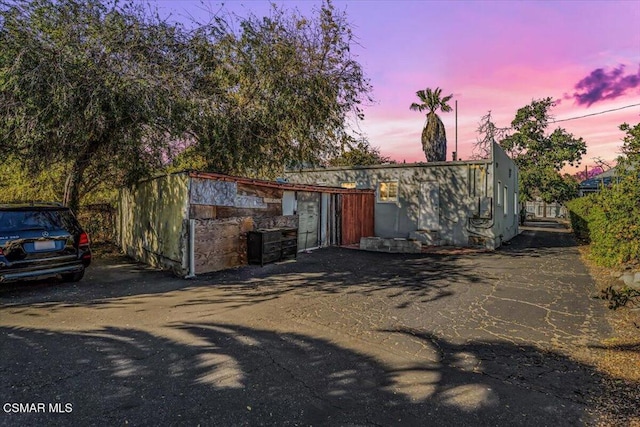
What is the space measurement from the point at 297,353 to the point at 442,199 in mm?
12319

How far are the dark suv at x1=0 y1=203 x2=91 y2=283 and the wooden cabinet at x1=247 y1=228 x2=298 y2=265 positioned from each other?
3628mm

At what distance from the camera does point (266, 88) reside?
980cm

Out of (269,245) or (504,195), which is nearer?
(269,245)

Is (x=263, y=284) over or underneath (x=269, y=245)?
underneath

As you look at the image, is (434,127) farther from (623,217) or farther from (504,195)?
(623,217)

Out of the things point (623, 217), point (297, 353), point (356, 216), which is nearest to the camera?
point (297, 353)

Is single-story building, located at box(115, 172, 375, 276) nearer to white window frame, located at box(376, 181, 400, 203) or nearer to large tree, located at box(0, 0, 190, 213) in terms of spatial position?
large tree, located at box(0, 0, 190, 213)

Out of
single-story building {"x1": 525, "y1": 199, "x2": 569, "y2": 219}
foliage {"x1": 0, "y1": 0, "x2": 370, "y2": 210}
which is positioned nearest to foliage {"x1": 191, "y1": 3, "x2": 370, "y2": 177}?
foliage {"x1": 0, "y1": 0, "x2": 370, "y2": 210}

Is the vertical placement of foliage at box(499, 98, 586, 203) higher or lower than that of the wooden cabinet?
higher

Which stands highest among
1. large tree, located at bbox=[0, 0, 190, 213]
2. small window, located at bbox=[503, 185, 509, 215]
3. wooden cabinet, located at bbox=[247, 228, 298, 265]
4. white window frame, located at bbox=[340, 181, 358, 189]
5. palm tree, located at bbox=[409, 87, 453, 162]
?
palm tree, located at bbox=[409, 87, 453, 162]

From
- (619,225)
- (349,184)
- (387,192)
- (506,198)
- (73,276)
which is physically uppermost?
(349,184)

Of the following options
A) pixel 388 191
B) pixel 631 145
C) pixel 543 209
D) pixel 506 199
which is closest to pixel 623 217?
pixel 631 145

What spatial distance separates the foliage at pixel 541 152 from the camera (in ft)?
107

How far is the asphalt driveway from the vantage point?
8.80 feet
